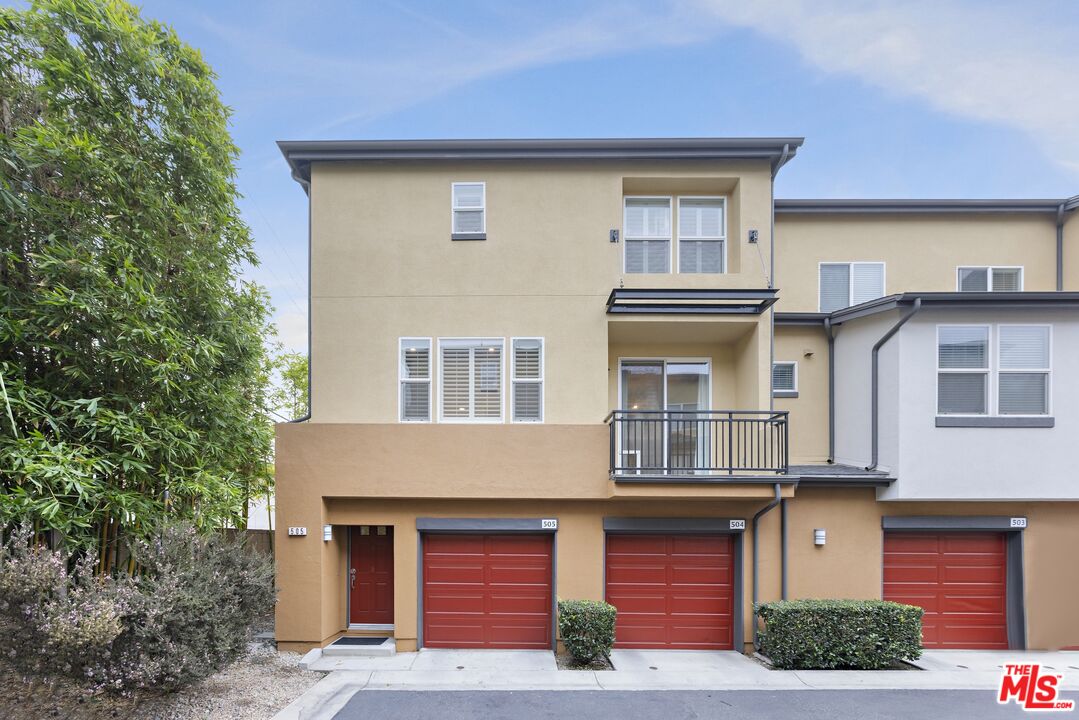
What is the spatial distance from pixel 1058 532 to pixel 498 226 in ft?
34.7

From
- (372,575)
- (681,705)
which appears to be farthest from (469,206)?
(681,705)

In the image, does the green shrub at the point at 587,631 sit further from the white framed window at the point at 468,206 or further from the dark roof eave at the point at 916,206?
the dark roof eave at the point at 916,206

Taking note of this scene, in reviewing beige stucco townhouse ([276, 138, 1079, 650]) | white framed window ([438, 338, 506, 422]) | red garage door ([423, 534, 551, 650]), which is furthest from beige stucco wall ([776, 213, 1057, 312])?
red garage door ([423, 534, 551, 650])

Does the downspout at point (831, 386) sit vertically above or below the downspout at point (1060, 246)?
below

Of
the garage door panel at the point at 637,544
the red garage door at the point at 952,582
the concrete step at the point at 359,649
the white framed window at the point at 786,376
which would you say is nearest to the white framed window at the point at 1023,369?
the red garage door at the point at 952,582

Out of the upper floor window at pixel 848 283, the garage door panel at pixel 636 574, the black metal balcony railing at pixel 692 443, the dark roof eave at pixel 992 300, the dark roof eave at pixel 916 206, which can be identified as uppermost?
the dark roof eave at pixel 916 206

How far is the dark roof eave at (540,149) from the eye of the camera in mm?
8391

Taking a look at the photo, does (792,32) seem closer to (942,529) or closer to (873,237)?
(873,237)

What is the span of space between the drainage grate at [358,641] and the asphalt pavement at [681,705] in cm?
157

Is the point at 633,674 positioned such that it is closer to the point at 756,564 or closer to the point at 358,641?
the point at 756,564

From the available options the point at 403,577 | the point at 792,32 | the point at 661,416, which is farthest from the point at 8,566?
the point at 792,32

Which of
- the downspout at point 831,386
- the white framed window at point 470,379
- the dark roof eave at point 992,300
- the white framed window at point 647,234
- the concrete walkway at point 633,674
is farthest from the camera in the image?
the downspout at point 831,386

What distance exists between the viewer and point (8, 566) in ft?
16.0

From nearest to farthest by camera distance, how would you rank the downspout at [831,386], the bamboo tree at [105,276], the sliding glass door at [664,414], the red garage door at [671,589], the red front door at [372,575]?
the bamboo tree at [105,276], the sliding glass door at [664,414], the red garage door at [671,589], the red front door at [372,575], the downspout at [831,386]
